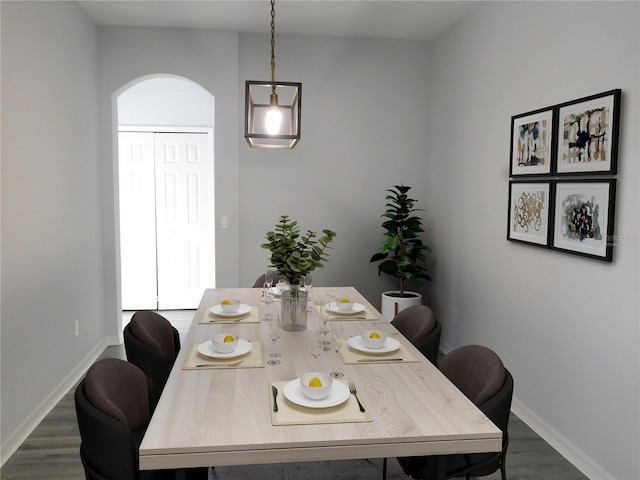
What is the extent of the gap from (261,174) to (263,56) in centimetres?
106

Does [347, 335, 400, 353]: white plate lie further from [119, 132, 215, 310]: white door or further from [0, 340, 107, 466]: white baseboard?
[119, 132, 215, 310]: white door

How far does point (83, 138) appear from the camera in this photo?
13.2ft

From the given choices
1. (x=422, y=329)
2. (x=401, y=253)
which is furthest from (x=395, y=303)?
(x=422, y=329)

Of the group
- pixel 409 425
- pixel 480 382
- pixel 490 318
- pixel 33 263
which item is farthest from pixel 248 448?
Answer: pixel 490 318

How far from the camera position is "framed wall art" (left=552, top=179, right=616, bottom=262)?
246cm

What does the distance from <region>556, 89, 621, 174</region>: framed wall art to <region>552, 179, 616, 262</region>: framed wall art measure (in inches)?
3.2

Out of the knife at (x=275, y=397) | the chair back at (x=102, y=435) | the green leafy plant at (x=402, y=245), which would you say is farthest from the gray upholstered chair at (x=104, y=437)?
the green leafy plant at (x=402, y=245)

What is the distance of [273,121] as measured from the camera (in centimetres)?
252

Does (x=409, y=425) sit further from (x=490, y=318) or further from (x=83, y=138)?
(x=83, y=138)

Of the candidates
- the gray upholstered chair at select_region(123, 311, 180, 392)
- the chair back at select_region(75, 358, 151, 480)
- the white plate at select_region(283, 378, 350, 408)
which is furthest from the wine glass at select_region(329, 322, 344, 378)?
the gray upholstered chair at select_region(123, 311, 180, 392)

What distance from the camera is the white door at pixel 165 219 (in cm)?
566

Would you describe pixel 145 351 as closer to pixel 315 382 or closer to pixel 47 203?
pixel 315 382

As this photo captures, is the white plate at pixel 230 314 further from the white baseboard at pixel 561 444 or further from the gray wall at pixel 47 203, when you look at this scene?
the white baseboard at pixel 561 444

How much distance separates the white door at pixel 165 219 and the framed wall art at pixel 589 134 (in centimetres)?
387
